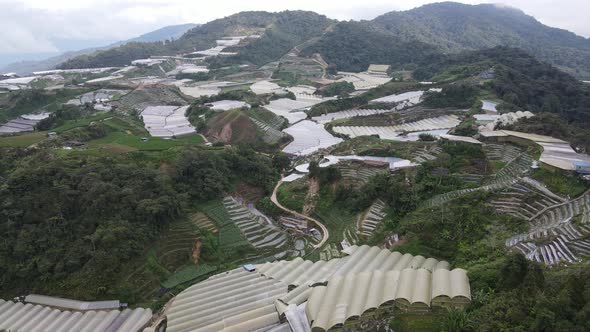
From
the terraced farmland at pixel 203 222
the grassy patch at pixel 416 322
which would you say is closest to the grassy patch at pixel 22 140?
the terraced farmland at pixel 203 222

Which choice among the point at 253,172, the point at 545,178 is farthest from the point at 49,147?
the point at 545,178

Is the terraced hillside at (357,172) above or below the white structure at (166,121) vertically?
below

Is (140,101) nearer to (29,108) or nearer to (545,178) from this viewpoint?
(29,108)

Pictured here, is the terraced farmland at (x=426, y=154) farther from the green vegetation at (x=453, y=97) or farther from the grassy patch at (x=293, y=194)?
the green vegetation at (x=453, y=97)

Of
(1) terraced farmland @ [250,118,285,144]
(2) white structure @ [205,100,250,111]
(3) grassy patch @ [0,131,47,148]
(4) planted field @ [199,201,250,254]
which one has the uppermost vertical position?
(3) grassy patch @ [0,131,47,148]

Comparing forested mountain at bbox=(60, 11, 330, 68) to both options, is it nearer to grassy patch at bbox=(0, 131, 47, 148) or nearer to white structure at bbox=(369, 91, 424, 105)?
white structure at bbox=(369, 91, 424, 105)

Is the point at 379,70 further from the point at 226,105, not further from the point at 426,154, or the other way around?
the point at 426,154

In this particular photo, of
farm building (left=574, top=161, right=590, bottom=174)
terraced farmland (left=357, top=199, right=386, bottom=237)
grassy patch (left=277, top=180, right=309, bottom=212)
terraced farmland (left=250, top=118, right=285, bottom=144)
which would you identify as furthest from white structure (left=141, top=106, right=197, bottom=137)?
farm building (left=574, top=161, right=590, bottom=174)
